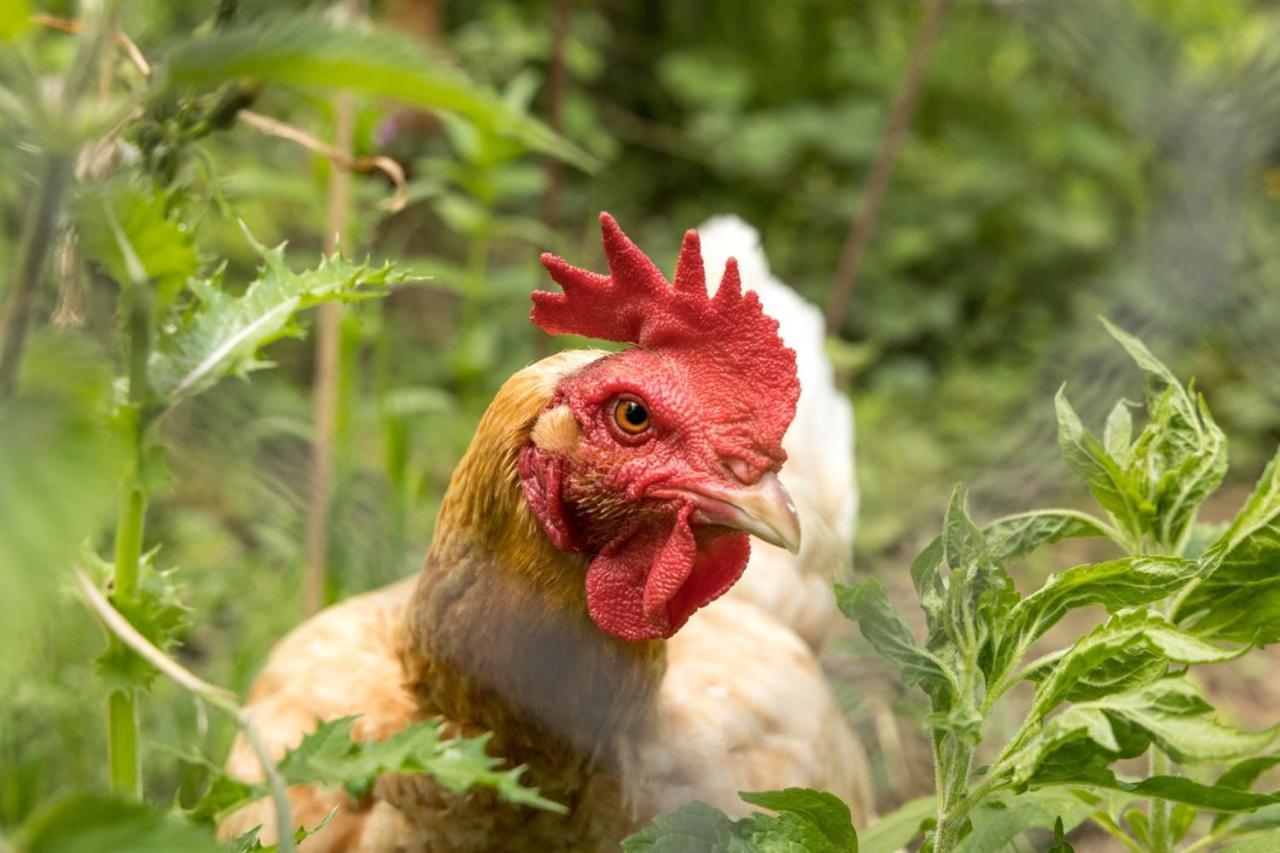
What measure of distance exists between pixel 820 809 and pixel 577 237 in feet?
12.9

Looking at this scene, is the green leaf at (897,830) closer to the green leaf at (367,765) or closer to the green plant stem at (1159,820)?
the green plant stem at (1159,820)

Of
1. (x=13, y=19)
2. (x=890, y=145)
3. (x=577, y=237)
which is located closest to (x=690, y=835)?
(x=13, y=19)

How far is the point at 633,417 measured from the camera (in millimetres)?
1547

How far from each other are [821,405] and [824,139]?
8.47 feet

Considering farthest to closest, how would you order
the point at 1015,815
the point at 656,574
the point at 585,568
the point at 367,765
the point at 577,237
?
the point at 577,237 < the point at 585,568 < the point at 656,574 < the point at 1015,815 < the point at 367,765

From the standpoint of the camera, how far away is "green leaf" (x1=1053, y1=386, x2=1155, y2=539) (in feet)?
4.68

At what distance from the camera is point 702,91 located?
5273 millimetres

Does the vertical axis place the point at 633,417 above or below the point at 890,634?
above

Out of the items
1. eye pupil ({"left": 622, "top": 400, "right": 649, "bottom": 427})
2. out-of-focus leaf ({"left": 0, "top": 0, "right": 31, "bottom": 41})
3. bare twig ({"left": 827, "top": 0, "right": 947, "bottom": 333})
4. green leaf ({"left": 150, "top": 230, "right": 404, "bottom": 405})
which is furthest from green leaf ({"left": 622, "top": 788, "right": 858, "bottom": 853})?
bare twig ({"left": 827, "top": 0, "right": 947, "bottom": 333})

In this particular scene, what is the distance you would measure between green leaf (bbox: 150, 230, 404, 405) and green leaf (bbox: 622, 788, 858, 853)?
599 mm

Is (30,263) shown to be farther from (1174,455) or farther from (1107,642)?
(1174,455)

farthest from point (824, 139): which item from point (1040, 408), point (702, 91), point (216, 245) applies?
point (216, 245)

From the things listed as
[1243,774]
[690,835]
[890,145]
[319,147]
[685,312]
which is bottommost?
[690,835]

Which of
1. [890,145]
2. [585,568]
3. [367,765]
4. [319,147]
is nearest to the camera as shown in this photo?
[367,765]
